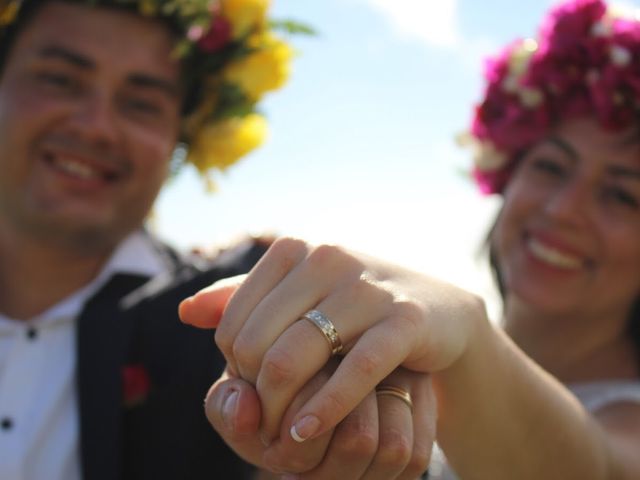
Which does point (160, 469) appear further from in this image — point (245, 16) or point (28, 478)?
point (245, 16)

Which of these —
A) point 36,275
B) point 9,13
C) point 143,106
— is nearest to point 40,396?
point 36,275

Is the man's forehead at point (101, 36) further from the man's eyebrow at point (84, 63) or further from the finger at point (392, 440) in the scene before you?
the finger at point (392, 440)

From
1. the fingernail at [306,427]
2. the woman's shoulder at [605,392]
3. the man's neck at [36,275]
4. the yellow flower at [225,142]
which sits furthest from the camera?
the yellow flower at [225,142]

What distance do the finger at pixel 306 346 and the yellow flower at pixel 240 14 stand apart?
6.89ft

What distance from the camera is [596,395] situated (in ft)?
6.47

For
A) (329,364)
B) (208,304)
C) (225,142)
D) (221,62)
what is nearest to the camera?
(329,364)

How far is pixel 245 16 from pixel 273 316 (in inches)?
85.4

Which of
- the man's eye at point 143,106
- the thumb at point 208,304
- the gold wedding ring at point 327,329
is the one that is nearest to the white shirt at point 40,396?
the man's eye at point 143,106

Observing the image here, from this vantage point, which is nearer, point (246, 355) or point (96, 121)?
point (246, 355)

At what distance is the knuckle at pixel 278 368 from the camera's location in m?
0.78

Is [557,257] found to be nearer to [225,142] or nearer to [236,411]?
[225,142]

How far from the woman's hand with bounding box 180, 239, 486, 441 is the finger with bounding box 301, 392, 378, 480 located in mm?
26

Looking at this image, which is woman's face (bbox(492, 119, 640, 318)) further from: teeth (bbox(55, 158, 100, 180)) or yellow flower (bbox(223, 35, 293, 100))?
teeth (bbox(55, 158, 100, 180))

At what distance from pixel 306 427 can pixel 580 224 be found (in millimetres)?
1762
